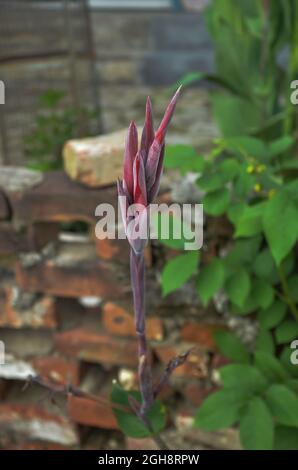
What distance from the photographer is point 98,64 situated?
4.18 meters

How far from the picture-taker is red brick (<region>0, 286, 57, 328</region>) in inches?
45.5

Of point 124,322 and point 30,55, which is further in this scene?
point 30,55

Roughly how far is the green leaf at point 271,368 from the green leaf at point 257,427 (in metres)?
0.07

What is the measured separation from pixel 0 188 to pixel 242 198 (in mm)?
465

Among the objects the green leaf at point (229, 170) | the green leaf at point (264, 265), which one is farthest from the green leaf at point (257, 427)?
the green leaf at point (229, 170)

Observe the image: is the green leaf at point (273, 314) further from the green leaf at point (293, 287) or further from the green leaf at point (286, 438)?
the green leaf at point (286, 438)

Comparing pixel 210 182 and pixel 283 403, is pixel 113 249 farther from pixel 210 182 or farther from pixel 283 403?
pixel 283 403

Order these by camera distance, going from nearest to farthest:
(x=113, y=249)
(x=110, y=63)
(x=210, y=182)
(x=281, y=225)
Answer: (x=281, y=225)
(x=210, y=182)
(x=113, y=249)
(x=110, y=63)

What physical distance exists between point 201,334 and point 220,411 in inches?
11.7

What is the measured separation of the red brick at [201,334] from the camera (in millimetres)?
1088

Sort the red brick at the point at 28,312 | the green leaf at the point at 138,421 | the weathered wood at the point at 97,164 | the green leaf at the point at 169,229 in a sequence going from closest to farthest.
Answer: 1. the green leaf at the point at 138,421
2. the green leaf at the point at 169,229
3. the weathered wood at the point at 97,164
4. the red brick at the point at 28,312

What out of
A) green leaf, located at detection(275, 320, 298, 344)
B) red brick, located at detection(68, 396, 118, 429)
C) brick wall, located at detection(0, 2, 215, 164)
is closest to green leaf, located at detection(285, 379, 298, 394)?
green leaf, located at detection(275, 320, 298, 344)

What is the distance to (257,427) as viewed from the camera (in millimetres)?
767

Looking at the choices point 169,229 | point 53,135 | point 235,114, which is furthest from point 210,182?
point 53,135
